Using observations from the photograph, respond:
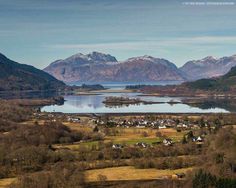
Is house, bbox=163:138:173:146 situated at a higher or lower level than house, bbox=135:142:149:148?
higher

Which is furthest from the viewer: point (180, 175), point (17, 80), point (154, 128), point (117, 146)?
point (17, 80)

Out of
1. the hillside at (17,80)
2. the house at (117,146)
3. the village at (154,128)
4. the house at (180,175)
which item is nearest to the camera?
the house at (180,175)

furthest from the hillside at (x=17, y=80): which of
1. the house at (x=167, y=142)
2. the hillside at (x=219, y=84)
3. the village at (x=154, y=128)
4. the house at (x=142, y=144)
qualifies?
the house at (x=142, y=144)

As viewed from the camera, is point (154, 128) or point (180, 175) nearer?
point (180, 175)

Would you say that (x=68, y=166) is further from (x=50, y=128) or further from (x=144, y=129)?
(x=144, y=129)

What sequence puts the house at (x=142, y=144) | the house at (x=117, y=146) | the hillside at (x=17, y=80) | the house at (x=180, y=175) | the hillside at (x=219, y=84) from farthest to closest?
1. the hillside at (x=17, y=80)
2. the hillside at (x=219, y=84)
3. the house at (x=142, y=144)
4. the house at (x=117, y=146)
5. the house at (x=180, y=175)

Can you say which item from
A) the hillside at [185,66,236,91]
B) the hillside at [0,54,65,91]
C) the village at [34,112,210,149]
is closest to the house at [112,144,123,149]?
the village at [34,112,210,149]

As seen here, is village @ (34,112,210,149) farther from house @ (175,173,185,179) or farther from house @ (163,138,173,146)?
house @ (175,173,185,179)

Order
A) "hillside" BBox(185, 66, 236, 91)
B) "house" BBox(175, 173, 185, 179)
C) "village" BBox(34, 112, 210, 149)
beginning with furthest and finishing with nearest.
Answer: "hillside" BBox(185, 66, 236, 91), "village" BBox(34, 112, 210, 149), "house" BBox(175, 173, 185, 179)

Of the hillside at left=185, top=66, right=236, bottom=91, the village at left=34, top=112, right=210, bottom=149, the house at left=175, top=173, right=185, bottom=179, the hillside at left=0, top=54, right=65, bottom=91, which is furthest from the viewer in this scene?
the hillside at left=0, top=54, right=65, bottom=91

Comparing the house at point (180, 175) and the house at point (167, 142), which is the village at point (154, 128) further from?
the house at point (180, 175)

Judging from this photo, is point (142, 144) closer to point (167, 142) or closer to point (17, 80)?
point (167, 142)

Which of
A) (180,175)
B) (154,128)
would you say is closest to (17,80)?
(154,128)
